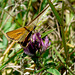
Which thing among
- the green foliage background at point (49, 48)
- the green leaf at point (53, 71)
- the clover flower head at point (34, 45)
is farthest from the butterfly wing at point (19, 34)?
the green leaf at point (53, 71)

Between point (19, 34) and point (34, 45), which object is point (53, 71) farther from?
point (19, 34)

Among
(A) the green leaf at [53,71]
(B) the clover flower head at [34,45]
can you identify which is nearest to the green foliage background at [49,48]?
(A) the green leaf at [53,71]

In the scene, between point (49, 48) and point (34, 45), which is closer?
point (34, 45)

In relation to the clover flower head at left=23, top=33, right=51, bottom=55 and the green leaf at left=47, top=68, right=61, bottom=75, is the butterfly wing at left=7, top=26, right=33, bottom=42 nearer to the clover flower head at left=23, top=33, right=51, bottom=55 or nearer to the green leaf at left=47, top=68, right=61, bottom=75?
the clover flower head at left=23, top=33, right=51, bottom=55

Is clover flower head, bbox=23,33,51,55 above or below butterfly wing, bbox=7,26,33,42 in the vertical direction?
below

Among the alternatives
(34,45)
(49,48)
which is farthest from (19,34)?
(49,48)

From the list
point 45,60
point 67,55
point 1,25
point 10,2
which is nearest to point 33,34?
point 45,60

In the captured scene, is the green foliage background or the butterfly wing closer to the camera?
the butterfly wing

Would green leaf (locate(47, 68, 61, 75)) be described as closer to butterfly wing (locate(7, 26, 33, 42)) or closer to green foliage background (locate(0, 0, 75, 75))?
green foliage background (locate(0, 0, 75, 75))

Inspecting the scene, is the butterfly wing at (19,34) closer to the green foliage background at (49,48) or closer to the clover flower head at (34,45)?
the clover flower head at (34,45)

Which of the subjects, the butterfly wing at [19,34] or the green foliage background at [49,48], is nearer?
the butterfly wing at [19,34]

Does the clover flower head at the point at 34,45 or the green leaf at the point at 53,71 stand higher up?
the clover flower head at the point at 34,45

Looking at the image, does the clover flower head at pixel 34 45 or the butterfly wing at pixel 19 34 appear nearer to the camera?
the butterfly wing at pixel 19 34

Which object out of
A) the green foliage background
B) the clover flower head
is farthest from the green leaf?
the clover flower head
